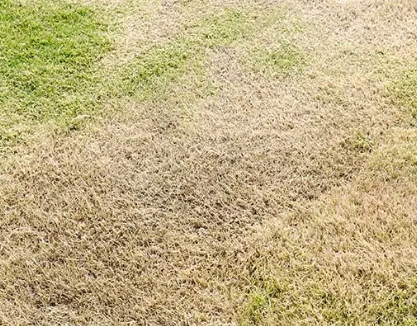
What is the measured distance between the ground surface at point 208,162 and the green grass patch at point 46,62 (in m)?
0.02

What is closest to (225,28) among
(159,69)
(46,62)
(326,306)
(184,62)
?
(184,62)

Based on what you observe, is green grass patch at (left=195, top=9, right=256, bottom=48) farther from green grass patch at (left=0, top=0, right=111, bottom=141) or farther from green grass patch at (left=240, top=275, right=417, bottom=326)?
green grass patch at (left=240, top=275, right=417, bottom=326)

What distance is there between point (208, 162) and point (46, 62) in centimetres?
204

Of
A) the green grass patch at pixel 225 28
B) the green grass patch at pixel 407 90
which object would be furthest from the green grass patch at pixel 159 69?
the green grass patch at pixel 407 90

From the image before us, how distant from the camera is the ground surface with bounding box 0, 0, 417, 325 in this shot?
3.41 m

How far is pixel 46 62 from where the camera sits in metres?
5.07

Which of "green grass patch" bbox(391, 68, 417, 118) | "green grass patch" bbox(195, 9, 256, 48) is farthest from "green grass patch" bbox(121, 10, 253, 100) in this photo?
"green grass patch" bbox(391, 68, 417, 118)

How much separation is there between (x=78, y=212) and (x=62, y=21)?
2.53 meters

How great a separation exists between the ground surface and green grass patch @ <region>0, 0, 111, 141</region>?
2cm

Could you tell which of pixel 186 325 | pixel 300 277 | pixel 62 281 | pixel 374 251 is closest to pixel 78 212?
pixel 62 281

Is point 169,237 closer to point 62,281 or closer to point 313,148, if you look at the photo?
point 62,281

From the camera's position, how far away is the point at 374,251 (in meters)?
3.54

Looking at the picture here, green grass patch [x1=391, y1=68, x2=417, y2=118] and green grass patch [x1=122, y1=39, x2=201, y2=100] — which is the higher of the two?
green grass patch [x1=391, y1=68, x2=417, y2=118]

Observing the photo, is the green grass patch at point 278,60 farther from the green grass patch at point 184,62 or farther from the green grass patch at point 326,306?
the green grass patch at point 326,306
